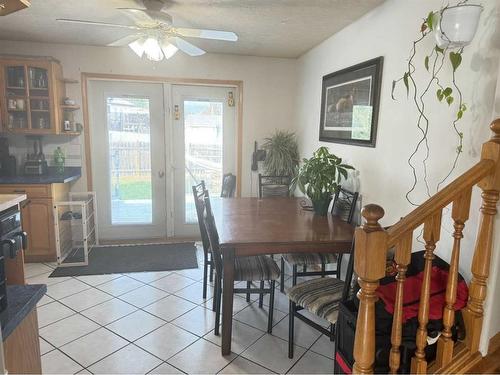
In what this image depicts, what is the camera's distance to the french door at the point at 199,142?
4.41 meters

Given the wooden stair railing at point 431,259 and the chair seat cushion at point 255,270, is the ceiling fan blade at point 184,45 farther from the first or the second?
the wooden stair railing at point 431,259

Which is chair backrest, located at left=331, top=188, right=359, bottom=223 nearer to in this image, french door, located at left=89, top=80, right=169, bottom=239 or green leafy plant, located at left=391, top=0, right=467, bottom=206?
green leafy plant, located at left=391, top=0, right=467, bottom=206

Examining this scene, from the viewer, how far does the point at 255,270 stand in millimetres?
2510

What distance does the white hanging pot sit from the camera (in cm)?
154

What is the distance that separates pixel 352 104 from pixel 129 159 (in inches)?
111

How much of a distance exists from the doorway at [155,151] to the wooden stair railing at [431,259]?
340 cm

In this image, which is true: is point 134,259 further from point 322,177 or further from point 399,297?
point 399,297

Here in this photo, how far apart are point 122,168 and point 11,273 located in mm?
2414

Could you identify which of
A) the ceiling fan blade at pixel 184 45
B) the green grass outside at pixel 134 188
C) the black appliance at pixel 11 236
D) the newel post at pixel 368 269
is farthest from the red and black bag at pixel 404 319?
the green grass outside at pixel 134 188

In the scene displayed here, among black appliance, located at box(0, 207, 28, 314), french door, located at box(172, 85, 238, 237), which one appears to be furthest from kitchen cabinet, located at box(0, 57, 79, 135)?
black appliance, located at box(0, 207, 28, 314)

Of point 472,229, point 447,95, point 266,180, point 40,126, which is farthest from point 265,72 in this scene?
point 472,229

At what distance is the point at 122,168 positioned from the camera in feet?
14.3

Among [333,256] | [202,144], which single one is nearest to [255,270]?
[333,256]

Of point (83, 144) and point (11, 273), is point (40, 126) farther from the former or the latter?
point (11, 273)
